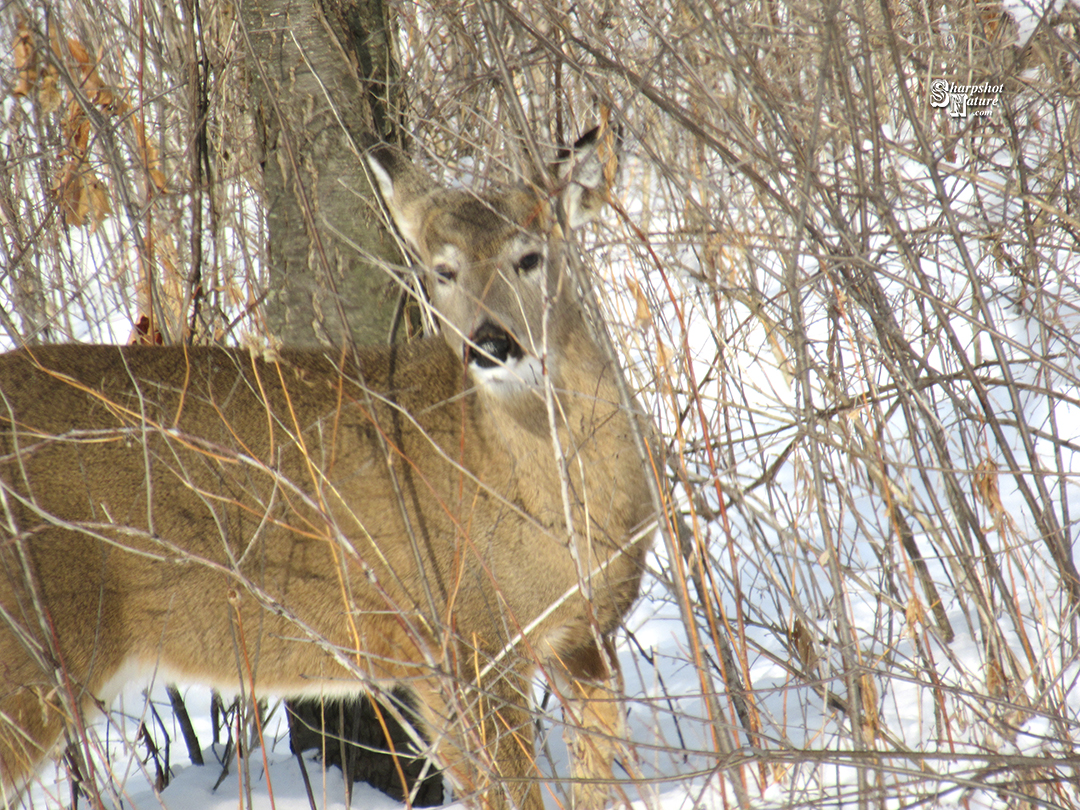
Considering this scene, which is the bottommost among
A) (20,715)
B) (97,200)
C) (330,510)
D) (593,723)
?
(593,723)

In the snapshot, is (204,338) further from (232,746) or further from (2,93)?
(232,746)

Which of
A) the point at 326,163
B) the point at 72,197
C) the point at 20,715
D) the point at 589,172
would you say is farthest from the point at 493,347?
the point at 72,197

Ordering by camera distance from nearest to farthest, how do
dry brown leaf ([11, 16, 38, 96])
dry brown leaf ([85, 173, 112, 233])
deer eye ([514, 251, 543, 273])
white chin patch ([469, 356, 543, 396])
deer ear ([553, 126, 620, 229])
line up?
white chin patch ([469, 356, 543, 396])
deer ear ([553, 126, 620, 229])
deer eye ([514, 251, 543, 273])
dry brown leaf ([11, 16, 38, 96])
dry brown leaf ([85, 173, 112, 233])

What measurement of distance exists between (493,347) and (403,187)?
2.86 feet

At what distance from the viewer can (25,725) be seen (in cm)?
285

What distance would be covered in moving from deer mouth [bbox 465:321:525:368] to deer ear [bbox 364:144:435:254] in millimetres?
690

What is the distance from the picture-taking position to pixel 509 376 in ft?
9.84

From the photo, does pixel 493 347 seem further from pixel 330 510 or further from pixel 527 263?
pixel 330 510

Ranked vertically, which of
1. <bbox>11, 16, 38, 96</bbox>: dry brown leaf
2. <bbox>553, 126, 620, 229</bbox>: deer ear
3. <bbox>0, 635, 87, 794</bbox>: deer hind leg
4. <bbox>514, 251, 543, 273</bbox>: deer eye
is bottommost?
<bbox>0, 635, 87, 794</bbox>: deer hind leg

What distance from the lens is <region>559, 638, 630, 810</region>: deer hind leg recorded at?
2476 mm

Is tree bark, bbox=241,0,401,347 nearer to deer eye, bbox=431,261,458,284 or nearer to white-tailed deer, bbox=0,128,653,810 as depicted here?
deer eye, bbox=431,261,458,284

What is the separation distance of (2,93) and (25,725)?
270 centimetres

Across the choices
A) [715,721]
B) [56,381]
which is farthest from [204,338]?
[715,721]
